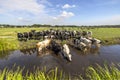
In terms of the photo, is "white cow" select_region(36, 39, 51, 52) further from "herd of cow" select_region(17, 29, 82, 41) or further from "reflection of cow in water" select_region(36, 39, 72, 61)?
"herd of cow" select_region(17, 29, 82, 41)

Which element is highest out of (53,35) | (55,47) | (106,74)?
(106,74)

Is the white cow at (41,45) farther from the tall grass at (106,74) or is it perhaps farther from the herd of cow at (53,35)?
the tall grass at (106,74)

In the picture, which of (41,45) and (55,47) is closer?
(55,47)

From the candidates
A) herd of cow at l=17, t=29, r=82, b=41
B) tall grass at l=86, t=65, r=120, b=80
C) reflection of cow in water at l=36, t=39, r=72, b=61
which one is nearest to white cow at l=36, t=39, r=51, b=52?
reflection of cow in water at l=36, t=39, r=72, b=61

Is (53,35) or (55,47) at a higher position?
(55,47)

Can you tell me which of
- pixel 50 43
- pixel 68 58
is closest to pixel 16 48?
pixel 50 43

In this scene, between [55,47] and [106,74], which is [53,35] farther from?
[106,74]

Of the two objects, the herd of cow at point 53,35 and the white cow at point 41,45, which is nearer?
the white cow at point 41,45

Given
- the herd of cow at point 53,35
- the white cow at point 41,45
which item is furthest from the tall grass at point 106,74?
the herd of cow at point 53,35

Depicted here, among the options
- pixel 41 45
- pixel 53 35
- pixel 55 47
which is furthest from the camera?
pixel 53 35

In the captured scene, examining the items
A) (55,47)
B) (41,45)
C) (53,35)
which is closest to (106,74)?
(55,47)

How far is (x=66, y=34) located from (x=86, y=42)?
1342 centimetres

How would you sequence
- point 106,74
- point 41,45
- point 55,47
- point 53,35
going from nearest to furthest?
point 106,74, point 55,47, point 41,45, point 53,35

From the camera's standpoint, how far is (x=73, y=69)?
1380 centimetres
